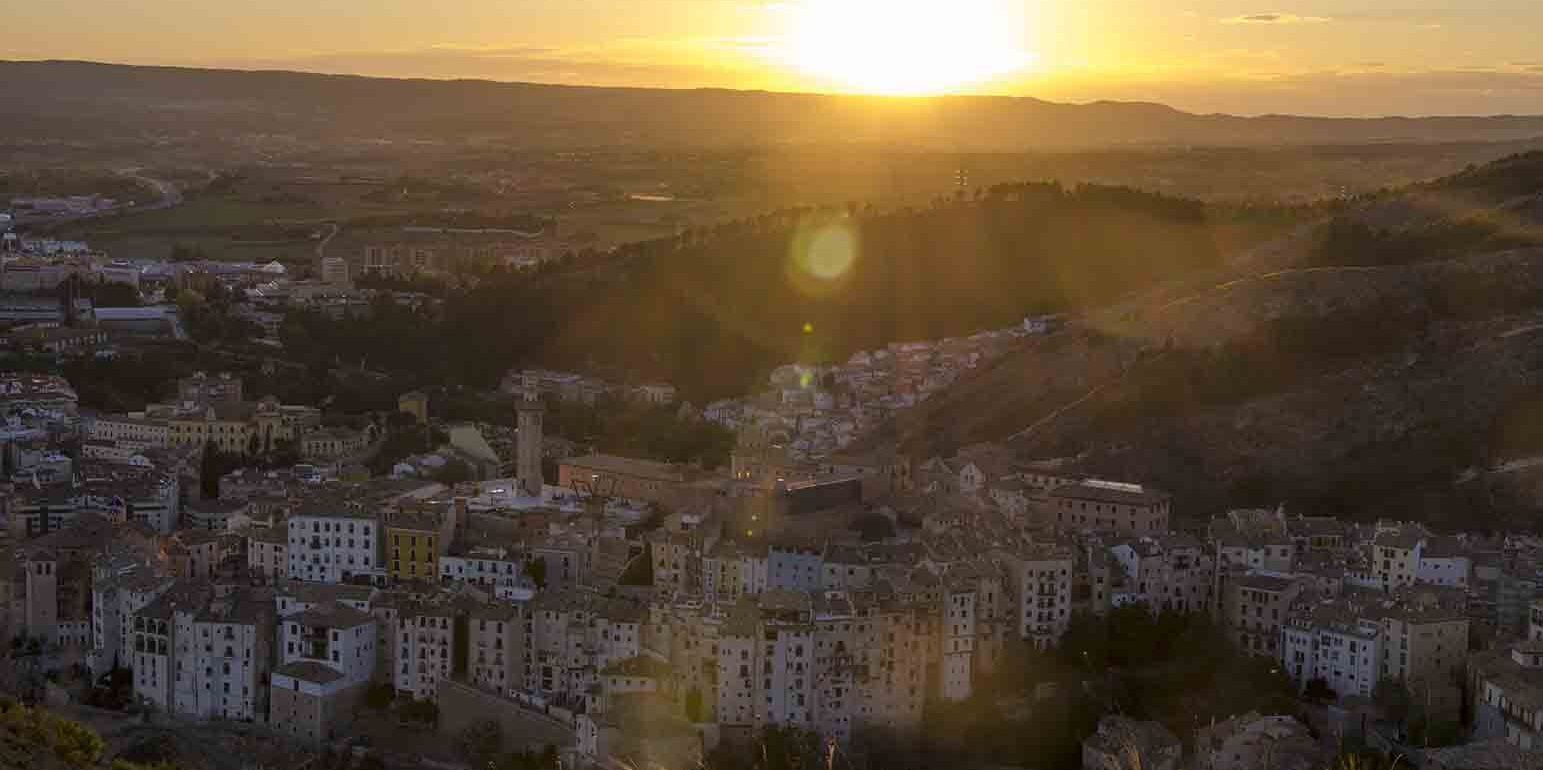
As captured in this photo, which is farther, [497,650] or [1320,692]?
[497,650]

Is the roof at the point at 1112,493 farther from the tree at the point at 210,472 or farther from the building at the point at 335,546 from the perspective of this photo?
the tree at the point at 210,472

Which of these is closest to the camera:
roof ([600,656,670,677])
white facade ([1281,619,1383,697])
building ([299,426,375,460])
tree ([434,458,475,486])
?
roof ([600,656,670,677])

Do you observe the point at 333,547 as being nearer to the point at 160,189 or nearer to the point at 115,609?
the point at 115,609

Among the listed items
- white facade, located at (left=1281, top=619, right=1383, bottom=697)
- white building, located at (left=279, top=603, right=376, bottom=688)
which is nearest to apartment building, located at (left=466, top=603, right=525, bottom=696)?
white building, located at (left=279, top=603, right=376, bottom=688)

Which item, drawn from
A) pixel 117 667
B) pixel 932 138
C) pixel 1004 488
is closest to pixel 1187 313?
pixel 1004 488

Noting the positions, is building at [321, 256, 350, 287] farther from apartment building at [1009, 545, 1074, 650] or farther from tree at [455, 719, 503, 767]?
apartment building at [1009, 545, 1074, 650]

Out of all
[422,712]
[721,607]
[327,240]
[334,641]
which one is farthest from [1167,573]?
[327,240]

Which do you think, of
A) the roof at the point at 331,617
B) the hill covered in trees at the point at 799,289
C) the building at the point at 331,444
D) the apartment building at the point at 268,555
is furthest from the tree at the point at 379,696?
the hill covered in trees at the point at 799,289
